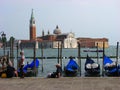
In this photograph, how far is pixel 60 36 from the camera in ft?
625

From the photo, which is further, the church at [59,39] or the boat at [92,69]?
the church at [59,39]

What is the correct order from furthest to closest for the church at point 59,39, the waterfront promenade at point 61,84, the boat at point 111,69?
the church at point 59,39 < the boat at point 111,69 < the waterfront promenade at point 61,84

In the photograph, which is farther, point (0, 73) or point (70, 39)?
→ point (70, 39)

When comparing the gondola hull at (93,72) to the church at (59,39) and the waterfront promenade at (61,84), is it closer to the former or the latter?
the waterfront promenade at (61,84)

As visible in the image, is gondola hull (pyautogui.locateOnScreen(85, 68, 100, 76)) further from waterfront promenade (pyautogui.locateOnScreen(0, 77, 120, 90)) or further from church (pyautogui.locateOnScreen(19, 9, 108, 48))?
church (pyautogui.locateOnScreen(19, 9, 108, 48))

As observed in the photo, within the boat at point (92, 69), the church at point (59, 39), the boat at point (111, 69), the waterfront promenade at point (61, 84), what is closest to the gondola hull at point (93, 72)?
the boat at point (92, 69)

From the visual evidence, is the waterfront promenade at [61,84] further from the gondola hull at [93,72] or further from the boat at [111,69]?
the gondola hull at [93,72]

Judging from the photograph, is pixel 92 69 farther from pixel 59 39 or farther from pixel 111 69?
pixel 59 39

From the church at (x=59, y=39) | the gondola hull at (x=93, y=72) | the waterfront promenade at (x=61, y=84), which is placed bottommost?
the gondola hull at (x=93, y=72)

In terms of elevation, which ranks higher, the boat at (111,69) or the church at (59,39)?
the church at (59,39)

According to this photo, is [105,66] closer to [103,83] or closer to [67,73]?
[67,73]

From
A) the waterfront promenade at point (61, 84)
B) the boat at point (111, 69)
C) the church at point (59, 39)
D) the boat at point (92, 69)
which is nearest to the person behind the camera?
the waterfront promenade at point (61, 84)

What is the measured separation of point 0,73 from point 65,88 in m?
5.35

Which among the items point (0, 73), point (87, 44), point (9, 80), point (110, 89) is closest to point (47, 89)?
point (110, 89)
